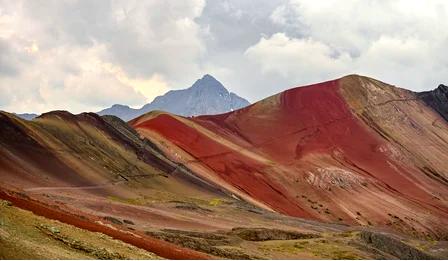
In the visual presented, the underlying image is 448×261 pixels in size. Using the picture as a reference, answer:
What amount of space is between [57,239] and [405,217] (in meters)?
78.1

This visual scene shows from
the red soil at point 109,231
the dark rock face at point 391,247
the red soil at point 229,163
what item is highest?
the red soil at point 229,163

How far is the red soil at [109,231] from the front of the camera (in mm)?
35375

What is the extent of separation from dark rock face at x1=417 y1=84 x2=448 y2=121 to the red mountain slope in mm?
3071

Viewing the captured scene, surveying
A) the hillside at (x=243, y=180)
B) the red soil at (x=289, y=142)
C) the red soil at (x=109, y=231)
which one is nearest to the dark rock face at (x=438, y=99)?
the hillside at (x=243, y=180)

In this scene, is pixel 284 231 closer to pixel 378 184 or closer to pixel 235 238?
pixel 235 238

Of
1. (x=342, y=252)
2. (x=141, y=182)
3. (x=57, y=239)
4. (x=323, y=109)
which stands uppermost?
(x=323, y=109)

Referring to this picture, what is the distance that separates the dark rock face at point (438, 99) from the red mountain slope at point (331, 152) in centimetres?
307

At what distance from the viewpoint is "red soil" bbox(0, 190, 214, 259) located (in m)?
35.4

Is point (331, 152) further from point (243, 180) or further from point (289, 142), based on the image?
point (243, 180)

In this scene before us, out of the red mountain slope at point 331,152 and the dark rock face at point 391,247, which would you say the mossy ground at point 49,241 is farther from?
the red mountain slope at point 331,152

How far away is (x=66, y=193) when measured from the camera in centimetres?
5959

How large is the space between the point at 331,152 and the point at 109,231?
279 feet

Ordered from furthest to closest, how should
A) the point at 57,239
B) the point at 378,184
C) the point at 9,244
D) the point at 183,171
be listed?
the point at 378,184 < the point at 183,171 < the point at 57,239 < the point at 9,244

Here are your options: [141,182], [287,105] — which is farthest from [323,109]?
[141,182]
